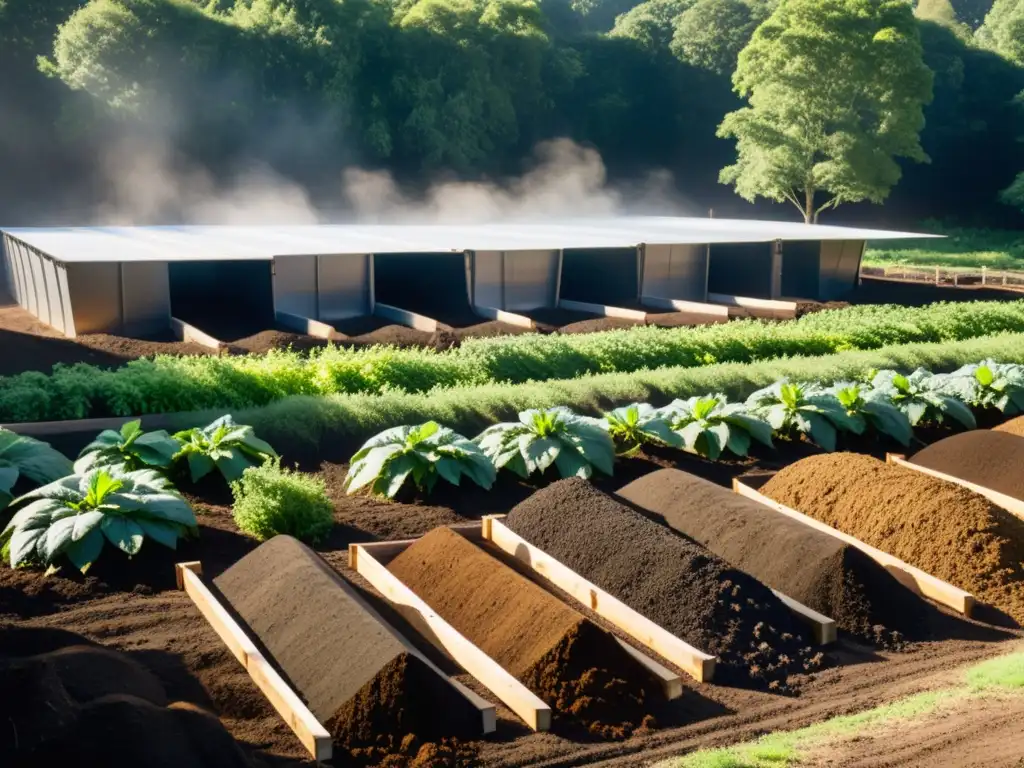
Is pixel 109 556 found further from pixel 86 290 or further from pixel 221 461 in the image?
pixel 86 290

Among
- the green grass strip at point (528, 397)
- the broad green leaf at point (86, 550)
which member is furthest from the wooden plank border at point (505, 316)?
the broad green leaf at point (86, 550)

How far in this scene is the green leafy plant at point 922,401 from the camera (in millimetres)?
10836

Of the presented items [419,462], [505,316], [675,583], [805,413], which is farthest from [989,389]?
[505,316]

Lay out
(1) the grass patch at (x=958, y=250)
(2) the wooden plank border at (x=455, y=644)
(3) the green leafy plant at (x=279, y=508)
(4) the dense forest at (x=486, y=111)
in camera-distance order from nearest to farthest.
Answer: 1. (2) the wooden plank border at (x=455, y=644)
2. (3) the green leafy plant at (x=279, y=508)
3. (1) the grass patch at (x=958, y=250)
4. (4) the dense forest at (x=486, y=111)

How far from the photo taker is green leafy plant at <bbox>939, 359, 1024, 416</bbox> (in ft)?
38.2

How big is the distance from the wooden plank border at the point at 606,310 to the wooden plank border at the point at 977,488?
34.4 feet

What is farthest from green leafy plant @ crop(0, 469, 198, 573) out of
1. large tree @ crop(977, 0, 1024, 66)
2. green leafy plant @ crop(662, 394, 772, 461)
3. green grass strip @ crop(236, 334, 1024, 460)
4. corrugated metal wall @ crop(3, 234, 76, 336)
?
large tree @ crop(977, 0, 1024, 66)

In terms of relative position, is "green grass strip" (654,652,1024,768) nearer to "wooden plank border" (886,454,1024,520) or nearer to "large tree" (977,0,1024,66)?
"wooden plank border" (886,454,1024,520)

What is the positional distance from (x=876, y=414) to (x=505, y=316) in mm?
10394

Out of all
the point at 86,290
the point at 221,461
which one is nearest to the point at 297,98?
the point at 86,290

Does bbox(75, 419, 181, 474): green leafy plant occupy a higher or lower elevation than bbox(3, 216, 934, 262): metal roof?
higher

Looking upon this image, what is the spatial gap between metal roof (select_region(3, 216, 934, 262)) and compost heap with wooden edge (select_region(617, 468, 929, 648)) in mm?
12053

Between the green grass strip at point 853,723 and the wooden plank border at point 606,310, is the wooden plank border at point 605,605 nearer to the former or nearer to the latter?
the green grass strip at point 853,723

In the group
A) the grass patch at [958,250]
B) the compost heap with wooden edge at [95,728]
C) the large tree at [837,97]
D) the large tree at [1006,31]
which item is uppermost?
the large tree at [1006,31]
